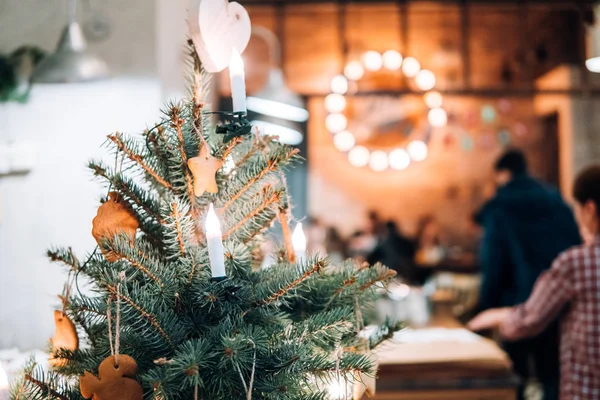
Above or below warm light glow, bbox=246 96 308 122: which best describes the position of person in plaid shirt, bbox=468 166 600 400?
below

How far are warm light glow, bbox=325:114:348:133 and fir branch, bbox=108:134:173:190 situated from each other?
607 cm

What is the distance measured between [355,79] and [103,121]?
518cm

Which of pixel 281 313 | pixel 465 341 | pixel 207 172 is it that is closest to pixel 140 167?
pixel 207 172

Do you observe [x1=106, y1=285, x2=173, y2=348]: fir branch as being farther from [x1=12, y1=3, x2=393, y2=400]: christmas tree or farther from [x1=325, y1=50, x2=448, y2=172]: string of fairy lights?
[x1=325, y1=50, x2=448, y2=172]: string of fairy lights

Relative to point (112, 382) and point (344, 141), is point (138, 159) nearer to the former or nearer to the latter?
point (112, 382)

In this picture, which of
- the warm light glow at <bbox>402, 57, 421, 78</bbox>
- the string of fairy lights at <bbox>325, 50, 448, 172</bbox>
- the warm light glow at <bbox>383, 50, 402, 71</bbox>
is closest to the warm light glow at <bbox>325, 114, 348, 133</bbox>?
the string of fairy lights at <bbox>325, 50, 448, 172</bbox>

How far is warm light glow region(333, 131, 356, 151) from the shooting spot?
716 cm

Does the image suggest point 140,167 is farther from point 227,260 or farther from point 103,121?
point 103,121

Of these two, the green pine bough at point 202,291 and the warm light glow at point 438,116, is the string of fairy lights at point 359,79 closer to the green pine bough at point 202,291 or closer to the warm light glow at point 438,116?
the warm light glow at point 438,116

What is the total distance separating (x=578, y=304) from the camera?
2121 mm

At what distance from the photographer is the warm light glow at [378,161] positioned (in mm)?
7461

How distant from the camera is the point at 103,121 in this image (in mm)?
1956

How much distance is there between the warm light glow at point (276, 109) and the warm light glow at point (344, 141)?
2084 millimetres

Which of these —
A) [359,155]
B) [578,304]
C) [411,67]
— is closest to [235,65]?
[578,304]
